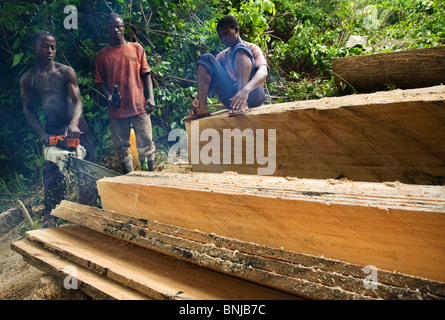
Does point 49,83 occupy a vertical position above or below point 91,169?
above

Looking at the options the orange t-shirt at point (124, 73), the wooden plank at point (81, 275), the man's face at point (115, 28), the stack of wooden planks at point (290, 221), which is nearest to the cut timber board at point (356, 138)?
the stack of wooden planks at point (290, 221)

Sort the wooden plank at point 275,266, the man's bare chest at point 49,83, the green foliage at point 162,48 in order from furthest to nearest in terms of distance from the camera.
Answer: the green foliage at point 162,48
the man's bare chest at point 49,83
the wooden plank at point 275,266

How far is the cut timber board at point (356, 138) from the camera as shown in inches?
51.9

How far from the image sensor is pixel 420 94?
1.37 m

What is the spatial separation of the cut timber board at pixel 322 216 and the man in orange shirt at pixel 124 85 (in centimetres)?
221

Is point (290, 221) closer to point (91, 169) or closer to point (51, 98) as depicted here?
point (91, 169)

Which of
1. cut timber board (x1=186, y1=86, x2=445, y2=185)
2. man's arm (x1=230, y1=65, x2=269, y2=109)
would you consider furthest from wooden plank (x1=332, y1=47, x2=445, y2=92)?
cut timber board (x1=186, y1=86, x2=445, y2=185)

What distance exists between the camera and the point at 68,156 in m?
2.87

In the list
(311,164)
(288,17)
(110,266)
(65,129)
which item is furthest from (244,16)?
(110,266)

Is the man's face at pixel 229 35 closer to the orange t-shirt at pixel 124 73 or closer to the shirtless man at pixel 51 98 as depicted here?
the orange t-shirt at pixel 124 73

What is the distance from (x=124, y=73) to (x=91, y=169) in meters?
1.24

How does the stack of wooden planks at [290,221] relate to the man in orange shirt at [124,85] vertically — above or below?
below

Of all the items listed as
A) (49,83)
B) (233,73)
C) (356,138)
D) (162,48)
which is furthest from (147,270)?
(162,48)

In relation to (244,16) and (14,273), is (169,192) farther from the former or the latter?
(244,16)
